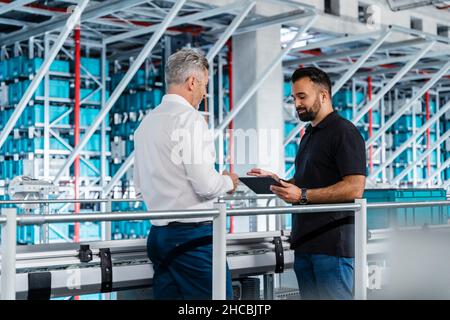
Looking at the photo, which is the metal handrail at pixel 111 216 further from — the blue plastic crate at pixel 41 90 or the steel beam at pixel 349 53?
the steel beam at pixel 349 53

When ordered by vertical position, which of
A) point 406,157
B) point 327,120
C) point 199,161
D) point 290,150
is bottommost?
point 199,161

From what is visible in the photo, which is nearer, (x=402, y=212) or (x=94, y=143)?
(x=402, y=212)

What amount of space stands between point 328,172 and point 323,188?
0.09 metres

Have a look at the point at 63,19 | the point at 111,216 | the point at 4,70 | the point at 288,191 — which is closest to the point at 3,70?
the point at 4,70

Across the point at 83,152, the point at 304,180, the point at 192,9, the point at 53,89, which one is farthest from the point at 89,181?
the point at 304,180

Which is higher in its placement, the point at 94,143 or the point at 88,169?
the point at 94,143

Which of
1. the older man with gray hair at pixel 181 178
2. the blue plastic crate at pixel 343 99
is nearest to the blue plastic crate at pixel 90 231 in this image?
the blue plastic crate at pixel 343 99

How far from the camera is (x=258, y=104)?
12914 mm

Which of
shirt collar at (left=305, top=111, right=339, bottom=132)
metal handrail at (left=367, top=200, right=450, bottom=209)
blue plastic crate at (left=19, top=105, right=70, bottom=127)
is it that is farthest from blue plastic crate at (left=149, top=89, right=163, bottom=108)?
shirt collar at (left=305, top=111, right=339, bottom=132)

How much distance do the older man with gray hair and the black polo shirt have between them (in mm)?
528

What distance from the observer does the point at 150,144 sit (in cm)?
346

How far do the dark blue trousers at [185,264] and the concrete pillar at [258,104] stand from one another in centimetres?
912

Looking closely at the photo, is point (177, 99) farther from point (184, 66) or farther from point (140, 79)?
point (140, 79)

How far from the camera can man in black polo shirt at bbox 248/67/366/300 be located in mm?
3719
